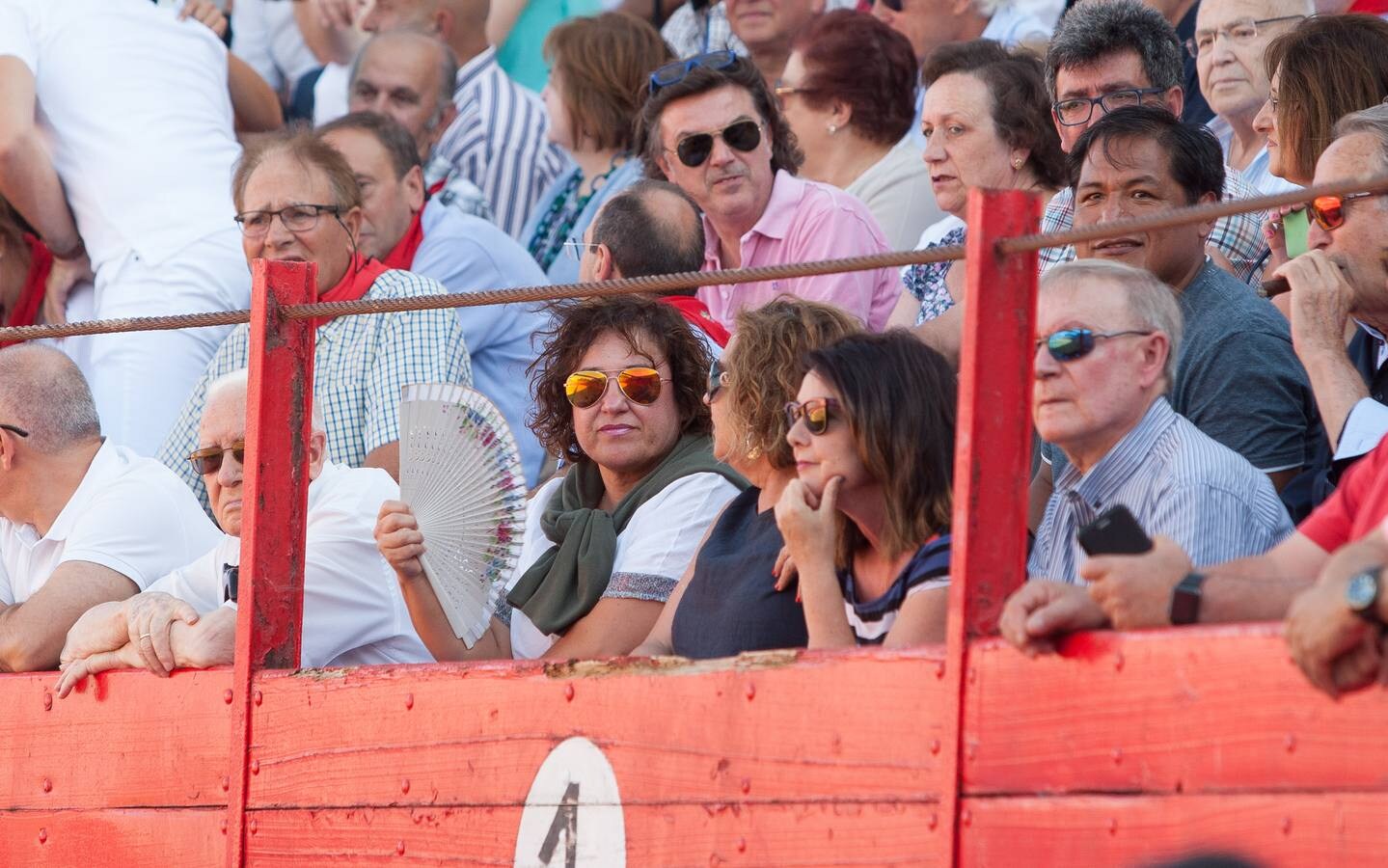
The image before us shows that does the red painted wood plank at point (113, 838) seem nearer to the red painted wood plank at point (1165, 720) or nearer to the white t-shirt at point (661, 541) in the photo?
the white t-shirt at point (661, 541)

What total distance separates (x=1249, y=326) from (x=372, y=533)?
1852 millimetres

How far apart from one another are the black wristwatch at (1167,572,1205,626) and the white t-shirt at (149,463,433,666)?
6.63ft

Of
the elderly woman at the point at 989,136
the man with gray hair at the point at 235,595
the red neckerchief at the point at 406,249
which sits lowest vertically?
the man with gray hair at the point at 235,595

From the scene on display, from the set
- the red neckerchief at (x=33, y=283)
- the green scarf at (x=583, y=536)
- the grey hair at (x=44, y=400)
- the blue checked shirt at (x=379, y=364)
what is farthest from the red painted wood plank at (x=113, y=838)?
the red neckerchief at (x=33, y=283)

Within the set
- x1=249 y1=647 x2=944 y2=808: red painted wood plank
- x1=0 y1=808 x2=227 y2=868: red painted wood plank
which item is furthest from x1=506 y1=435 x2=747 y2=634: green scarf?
x1=0 y1=808 x2=227 y2=868: red painted wood plank

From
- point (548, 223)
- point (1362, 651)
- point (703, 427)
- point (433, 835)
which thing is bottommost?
point (433, 835)

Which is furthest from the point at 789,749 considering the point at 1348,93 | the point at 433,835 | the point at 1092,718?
the point at 1348,93

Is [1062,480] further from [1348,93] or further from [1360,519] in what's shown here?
[1348,93]

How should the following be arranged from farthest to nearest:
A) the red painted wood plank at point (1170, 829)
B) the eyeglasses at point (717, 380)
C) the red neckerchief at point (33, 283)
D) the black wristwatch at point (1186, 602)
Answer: the red neckerchief at point (33, 283), the eyeglasses at point (717, 380), the black wristwatch at point (1186, 602), the red painted wood plank at point (1170, 829)

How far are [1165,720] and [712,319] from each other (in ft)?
9.16

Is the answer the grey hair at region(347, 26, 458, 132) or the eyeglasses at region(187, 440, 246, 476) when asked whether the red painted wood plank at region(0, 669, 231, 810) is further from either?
the grey hair at region(347, 26, 458, 132)

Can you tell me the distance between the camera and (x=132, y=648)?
4.23 meters

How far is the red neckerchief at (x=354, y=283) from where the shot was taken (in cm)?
579

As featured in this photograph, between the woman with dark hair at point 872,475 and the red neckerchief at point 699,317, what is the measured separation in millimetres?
1572
